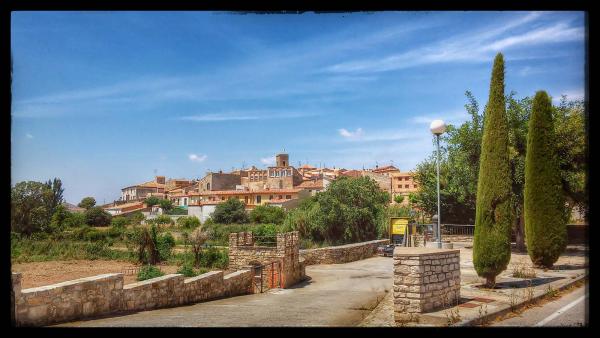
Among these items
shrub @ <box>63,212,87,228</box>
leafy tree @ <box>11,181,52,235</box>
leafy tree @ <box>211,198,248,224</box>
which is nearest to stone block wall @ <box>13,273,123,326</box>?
leafy tree @ <box>11,181,52,235</box>

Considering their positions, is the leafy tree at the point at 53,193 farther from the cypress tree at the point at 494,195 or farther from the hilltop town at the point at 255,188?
the cypress tree at the point at 494,195

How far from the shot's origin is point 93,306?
881cm

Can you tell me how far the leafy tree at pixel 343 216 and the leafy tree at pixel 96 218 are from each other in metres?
A: 31.7

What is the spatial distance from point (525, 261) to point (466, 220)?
15627mm

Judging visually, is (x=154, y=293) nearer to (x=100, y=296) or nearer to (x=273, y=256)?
(x=100, y=296)

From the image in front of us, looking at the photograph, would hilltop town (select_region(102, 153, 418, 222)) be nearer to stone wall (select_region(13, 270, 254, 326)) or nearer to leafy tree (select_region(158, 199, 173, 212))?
leafy tree (select_region(158, 199, 173, 212))

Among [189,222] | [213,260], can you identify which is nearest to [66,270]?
[213,260]

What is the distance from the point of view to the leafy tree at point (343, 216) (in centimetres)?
3444

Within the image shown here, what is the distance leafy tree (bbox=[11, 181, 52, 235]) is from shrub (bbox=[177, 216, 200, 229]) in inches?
704

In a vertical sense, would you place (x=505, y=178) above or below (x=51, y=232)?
above

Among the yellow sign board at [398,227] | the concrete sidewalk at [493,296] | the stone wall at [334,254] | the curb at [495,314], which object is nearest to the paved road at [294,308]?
the concrete sidewalk at [493,296]

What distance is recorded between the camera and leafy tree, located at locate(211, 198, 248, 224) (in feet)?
189
